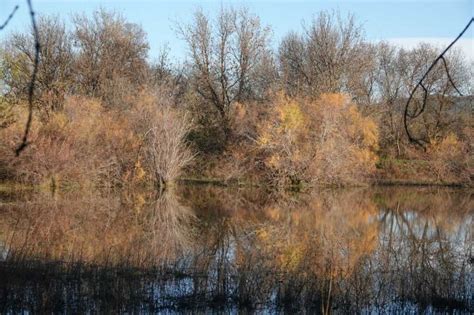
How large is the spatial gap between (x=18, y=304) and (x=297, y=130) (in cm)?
2315

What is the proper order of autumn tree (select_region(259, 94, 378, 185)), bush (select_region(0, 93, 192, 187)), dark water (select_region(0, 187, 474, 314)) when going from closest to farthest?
1. dark water (select_region(0, 187, 474, 314))
2. bush (select_region(0, 93, 192, 187))
3. autumn tree (select_region(259, 94, 378, 185))

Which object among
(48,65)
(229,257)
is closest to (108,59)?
(48,65)

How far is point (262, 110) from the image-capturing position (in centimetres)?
3180

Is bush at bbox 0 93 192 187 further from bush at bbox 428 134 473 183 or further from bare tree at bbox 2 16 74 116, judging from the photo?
bush at bbox 428 134 473 183

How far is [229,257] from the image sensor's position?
11102 mm

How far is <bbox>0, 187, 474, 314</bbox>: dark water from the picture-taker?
25.0 ft

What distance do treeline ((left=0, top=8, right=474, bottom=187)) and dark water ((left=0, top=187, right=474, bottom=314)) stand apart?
501 cm

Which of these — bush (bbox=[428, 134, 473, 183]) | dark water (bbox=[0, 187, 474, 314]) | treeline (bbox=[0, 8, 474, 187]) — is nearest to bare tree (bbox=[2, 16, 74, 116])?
treeline (bbox=[0, 8, 474, 187])

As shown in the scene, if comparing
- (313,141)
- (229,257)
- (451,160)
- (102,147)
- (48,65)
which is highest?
(48,65)

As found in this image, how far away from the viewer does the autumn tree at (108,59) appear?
34.9 m

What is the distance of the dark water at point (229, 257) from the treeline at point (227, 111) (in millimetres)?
5008

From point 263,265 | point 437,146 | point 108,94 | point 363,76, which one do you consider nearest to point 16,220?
point 263,265

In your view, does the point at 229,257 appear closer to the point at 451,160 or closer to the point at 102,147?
the point at 102,147

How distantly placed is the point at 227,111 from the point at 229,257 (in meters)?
26.8
